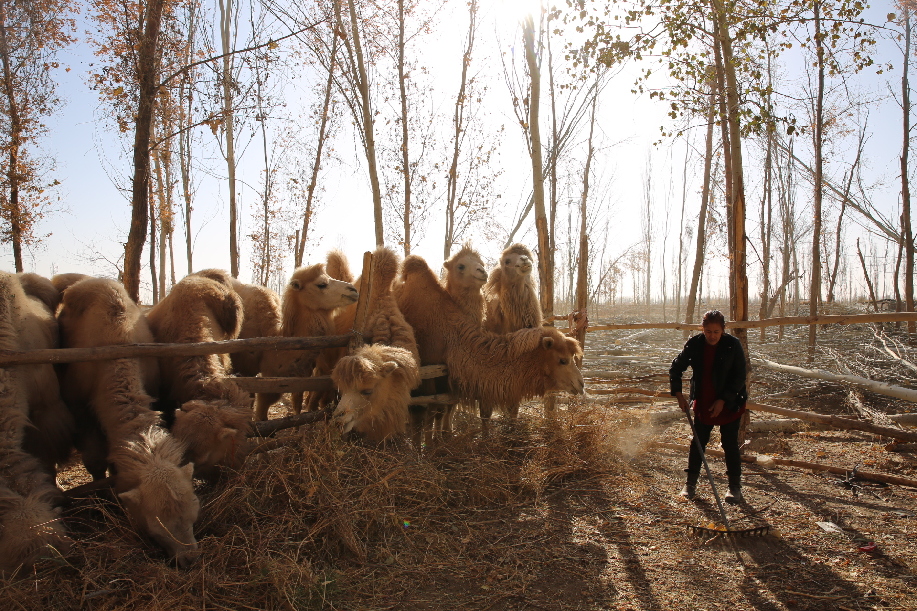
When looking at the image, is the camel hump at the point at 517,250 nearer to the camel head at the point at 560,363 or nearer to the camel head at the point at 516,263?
the camel head at the point at 516,263

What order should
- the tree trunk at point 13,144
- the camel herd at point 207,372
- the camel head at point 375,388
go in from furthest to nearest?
the tree trunk at point 13,144 < the camel head at point 375,388 < the camel herd at point 207,372

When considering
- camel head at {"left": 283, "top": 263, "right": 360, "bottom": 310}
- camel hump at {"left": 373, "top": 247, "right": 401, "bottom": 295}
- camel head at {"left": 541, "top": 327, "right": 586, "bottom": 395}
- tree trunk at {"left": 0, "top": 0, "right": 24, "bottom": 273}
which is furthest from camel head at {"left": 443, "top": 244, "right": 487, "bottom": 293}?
tree trunk at {"left": 0, "top": 0, "right": 24, "bottom": 273}

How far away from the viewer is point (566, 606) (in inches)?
128

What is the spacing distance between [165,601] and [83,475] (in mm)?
3571

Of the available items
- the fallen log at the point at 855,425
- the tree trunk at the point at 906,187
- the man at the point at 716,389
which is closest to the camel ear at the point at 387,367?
the man at the point at 716,389

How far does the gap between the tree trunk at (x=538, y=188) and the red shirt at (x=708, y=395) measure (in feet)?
13.7

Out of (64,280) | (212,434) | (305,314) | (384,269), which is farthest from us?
(305,314)

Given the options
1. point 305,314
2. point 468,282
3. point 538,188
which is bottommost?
point 305,314

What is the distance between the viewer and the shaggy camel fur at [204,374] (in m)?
3.94

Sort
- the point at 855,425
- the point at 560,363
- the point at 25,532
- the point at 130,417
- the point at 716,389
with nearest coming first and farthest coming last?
the point at 25,532
the point at 130,417
the point at 716,389
the point at 855,425
the point at 560,363

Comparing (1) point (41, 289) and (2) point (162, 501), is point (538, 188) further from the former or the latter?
(2) point (162, 501)

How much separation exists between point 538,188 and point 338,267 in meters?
4.51

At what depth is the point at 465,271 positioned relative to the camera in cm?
671

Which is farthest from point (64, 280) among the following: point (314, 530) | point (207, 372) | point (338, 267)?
point (314, 530)
